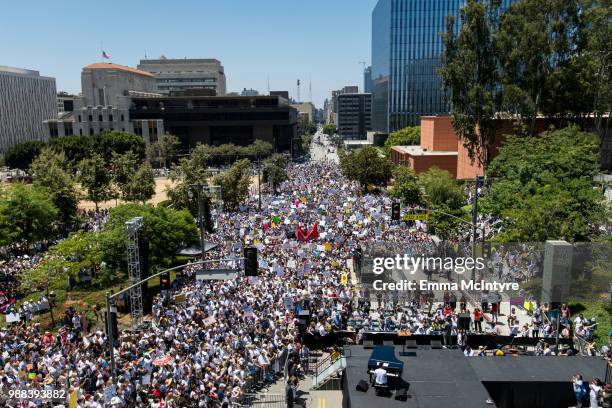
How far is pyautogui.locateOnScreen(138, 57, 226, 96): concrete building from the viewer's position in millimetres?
196125

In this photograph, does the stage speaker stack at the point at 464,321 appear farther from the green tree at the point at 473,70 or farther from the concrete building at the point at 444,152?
the concrete building at the point at 444,152

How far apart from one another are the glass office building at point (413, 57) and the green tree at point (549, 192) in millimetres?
85524

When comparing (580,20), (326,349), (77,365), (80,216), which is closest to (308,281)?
(326,349)

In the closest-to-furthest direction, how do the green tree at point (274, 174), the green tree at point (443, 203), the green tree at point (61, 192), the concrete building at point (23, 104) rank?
the green tree at point (443, 203) < the green tree at point (61, 192) < the green tree at point (274, 174) < the concrete building at point (23, 104)

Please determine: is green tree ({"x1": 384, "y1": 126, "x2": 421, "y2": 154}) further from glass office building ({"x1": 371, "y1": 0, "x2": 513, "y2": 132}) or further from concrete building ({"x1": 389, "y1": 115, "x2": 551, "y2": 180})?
glass office building ({"x1": 371, "y1": 0, "x2": 513, "y2": 132})

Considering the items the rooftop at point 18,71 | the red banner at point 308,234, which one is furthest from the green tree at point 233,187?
the rooftop at point 18,71

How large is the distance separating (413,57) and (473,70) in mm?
81928

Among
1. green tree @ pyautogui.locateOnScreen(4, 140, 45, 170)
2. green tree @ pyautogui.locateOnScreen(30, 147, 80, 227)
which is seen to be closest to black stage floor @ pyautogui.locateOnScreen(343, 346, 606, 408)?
green tree @ pyautogui.locateOnScreen(30, 147, 80, 227)

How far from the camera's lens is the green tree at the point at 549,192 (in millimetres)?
26688

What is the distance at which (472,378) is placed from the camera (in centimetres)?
1520

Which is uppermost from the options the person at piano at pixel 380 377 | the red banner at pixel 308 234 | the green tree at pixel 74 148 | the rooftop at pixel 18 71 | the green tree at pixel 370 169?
the rooftop at pixel 18 71

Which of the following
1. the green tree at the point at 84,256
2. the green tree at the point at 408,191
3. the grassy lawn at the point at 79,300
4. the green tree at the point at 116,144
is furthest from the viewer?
the green tree at the point at 116,144

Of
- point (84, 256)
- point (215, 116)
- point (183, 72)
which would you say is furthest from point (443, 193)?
point (183, 72)

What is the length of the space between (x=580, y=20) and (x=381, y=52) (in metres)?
107
